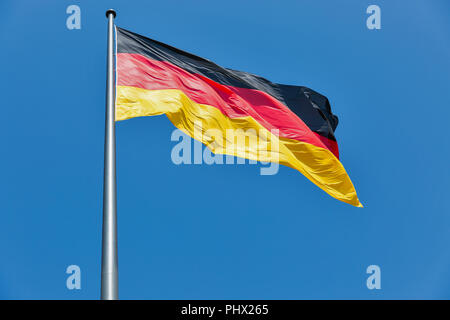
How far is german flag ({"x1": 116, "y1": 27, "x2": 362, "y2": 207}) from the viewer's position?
1111 centimetres

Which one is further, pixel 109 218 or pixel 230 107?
pixel 230 107

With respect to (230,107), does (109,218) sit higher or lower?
lower

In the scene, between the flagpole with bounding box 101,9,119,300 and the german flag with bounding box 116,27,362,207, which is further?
the german flag with bounding box 116,27,362,207

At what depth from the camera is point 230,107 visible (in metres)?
13.3

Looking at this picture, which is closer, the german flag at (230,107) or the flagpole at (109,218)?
the flagpole at (109,218)

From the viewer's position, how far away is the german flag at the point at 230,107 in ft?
36.4

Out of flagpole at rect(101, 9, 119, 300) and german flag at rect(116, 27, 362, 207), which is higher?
german flag at rect(116, 27, 362, 207)

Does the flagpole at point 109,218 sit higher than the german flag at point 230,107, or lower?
lower
